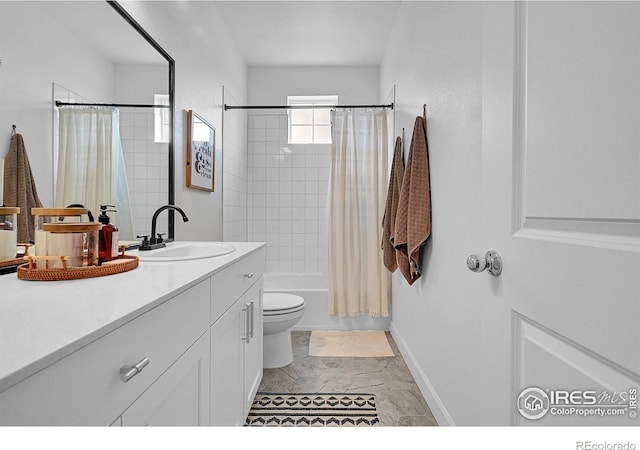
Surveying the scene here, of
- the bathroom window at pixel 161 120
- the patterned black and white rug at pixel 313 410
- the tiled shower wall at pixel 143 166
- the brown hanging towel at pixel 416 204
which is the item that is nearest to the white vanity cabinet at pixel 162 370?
the patterned black and white rug at pixel 313 410

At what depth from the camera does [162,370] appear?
0.83m

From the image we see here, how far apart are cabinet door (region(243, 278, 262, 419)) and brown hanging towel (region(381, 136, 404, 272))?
103 cm

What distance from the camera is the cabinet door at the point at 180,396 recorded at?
75 cm

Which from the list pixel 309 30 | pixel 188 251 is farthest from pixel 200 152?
pixel 309 30

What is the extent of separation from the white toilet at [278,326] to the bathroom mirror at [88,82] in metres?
0.81

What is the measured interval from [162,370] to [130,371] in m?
0.16

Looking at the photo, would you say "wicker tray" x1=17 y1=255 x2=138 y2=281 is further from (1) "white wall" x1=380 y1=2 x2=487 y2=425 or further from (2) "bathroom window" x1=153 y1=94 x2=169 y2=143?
(1) "white wall" x1=380 y1=2 x2=487 y2=425

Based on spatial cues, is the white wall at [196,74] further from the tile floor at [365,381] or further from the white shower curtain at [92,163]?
the tile floor at [365,381]

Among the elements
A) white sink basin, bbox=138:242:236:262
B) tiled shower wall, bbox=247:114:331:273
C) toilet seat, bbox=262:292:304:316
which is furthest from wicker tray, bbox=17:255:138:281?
tiled shower wall, bbox=247:114:331:273

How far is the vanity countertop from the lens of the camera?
489 mm

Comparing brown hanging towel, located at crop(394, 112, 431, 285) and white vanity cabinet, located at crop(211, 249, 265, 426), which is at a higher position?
brown hanging towel, located at crop(394, 112, 431, 285)

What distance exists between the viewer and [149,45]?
71.1 inches

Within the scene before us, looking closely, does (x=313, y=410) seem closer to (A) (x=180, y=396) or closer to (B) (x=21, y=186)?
(A) (x=180, y=396)

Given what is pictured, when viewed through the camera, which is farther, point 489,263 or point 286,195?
point 286,195
